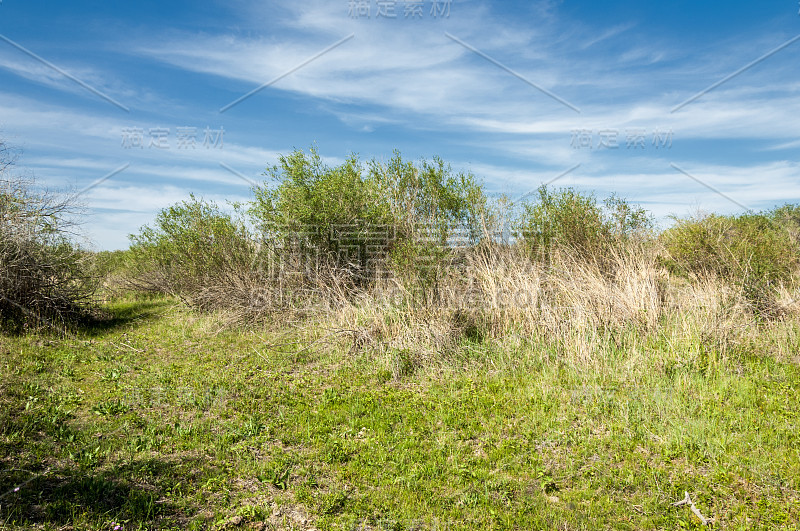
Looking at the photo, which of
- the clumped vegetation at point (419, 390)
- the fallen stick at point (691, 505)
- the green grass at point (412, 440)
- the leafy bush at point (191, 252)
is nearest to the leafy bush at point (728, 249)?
the clumped vegetation at point (419, 390)

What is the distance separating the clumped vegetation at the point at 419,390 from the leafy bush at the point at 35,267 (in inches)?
43.9

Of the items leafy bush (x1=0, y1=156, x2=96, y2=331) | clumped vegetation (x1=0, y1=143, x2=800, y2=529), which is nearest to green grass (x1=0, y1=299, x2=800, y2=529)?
clumped vegetation (x1=0, y1=143, x2=800, y2=529)

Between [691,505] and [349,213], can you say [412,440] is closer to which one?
[691,505]

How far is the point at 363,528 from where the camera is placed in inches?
153

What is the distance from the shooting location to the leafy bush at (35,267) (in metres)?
11.4

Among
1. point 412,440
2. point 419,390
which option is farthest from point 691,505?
point 419,390

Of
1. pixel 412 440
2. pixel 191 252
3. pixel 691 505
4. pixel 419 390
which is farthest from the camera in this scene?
pixel 191 252

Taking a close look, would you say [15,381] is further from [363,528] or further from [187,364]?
[363,528]

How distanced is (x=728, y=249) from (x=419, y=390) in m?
9.61

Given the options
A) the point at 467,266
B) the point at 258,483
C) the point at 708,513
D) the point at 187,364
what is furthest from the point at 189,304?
the point at 708,513

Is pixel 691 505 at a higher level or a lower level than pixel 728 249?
lower

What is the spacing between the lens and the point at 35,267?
38.9 ft

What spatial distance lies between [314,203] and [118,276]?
14.0 metres

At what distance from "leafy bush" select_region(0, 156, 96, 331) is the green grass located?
142 inches
